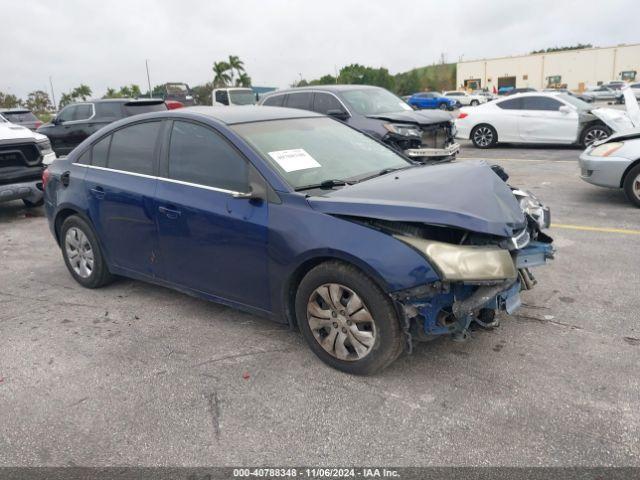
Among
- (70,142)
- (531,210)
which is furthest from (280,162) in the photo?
(70,142)

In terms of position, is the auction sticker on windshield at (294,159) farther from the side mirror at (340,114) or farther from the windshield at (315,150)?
the side mirror at (340,114)

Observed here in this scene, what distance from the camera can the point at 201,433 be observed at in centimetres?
289

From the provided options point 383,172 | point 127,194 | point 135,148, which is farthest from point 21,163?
point 383,172

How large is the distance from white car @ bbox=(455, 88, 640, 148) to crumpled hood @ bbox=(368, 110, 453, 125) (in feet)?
12.7

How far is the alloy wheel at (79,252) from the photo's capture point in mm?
4938

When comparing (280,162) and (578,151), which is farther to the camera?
(578,151)


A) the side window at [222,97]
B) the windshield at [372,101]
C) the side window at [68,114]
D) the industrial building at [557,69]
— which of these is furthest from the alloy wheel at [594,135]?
the industrial building at [557,69]

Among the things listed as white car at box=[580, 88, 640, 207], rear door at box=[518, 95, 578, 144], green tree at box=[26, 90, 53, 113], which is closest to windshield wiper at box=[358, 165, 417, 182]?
white car at box=[580, 88, 640, 207]

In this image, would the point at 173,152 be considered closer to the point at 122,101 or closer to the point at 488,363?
the point at 488,363

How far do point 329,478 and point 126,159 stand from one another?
10.2 feet

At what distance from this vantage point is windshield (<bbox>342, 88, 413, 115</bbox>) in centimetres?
1041

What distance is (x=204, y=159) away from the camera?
3961 mm

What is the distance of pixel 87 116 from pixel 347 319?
12125 mm

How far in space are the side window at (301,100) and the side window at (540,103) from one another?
6166mm
